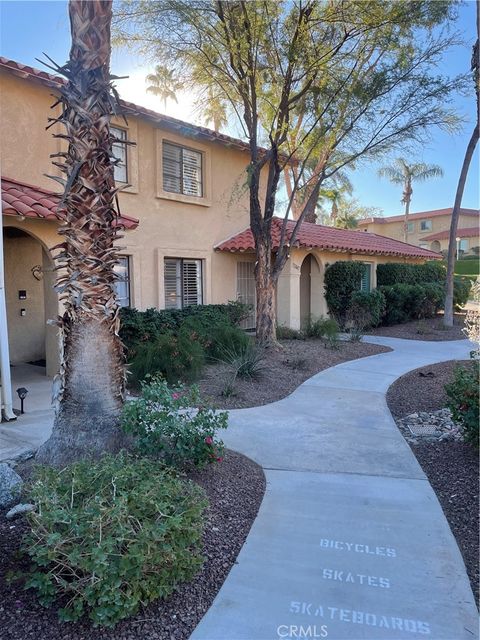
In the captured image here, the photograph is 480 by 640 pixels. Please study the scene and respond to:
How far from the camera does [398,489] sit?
15.4ft

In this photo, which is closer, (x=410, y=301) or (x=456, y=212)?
(x=456, y=212)

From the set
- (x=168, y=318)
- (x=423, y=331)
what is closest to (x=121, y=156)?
(x=168, y=318)

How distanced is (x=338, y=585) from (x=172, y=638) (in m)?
1.17

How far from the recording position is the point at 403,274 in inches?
850

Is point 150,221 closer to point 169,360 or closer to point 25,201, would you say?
point 25,201

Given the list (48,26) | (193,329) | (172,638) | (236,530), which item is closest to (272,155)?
(193,329)

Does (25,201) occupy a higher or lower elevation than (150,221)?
lower

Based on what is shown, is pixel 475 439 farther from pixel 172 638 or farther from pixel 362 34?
pixel 362 34

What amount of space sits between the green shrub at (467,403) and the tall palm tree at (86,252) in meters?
3.65

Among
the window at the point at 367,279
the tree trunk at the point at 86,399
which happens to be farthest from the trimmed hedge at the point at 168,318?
the window at the point at 367,279

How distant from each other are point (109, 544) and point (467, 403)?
4.04 meters

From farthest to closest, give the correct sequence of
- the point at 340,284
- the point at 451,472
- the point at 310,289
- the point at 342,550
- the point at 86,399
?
the point at 310,289
the point at 340,284
the point at 451,472
the point at 86,399
the point at 342,550

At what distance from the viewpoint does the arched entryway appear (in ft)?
58.0

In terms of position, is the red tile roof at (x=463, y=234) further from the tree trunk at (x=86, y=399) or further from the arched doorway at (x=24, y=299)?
the tree trunk at (x=86, y=399)
